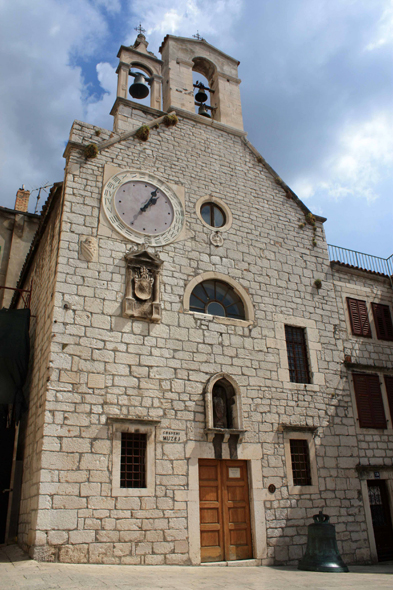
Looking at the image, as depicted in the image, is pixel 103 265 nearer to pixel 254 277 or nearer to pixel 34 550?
pixel 254 277

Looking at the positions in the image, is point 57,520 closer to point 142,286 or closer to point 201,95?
point 142,286

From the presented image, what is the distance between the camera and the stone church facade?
27.9 ft

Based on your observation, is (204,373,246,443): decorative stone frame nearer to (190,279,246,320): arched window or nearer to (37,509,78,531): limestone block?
(190,279,246,320): arched window

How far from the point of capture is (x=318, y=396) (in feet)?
37.9

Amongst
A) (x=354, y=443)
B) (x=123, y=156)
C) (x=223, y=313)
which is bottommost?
(x=354, y=443)

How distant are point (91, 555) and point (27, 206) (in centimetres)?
1629

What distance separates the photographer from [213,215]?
40.1ft

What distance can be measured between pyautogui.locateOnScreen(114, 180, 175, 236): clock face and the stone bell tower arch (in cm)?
308

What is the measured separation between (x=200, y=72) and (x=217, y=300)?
26.5 feet

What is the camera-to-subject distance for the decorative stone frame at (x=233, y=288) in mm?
10648

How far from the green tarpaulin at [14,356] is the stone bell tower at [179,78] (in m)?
5.40

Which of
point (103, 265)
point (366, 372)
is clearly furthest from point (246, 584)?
point (366, 372)

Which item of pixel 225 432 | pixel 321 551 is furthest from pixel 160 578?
pixel 321 551

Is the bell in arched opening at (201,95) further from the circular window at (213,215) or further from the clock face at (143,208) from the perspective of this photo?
the clock face at (143,208)
